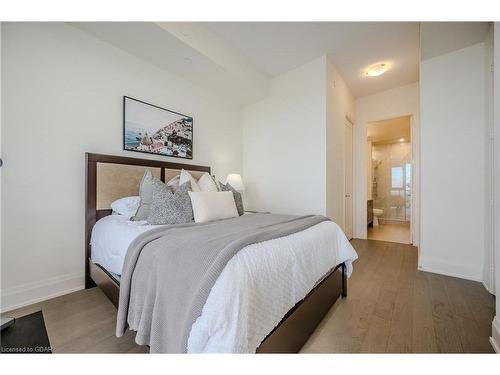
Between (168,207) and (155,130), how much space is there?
129cm

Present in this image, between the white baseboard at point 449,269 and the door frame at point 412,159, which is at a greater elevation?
the door frame at point 412,159

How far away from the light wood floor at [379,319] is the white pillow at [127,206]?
746 millimetres

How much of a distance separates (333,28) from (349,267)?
2.55 meters

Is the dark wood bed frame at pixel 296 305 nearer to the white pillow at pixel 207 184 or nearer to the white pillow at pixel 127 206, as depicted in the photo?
the white pillow at pixel 127 206

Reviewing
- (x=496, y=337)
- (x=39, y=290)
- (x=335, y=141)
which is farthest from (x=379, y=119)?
(x=39, y=290)

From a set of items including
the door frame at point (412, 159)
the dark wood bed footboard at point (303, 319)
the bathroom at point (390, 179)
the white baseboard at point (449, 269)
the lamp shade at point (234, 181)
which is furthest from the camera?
the bathroom at point (390, 179)

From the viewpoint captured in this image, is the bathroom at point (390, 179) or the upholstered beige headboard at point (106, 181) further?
the bathroom at point (390, 179)

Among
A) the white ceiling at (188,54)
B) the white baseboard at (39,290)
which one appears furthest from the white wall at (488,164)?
the white baseboard at (39,290)

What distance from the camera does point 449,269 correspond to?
229 centimetres

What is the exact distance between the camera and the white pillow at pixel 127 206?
6.40 feet
